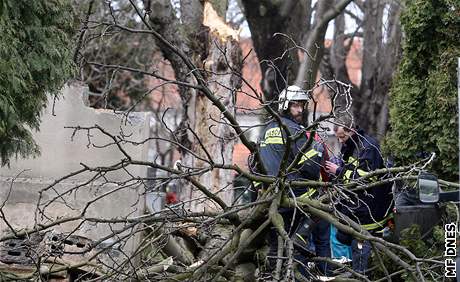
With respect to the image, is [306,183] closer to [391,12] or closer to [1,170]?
[1,170]

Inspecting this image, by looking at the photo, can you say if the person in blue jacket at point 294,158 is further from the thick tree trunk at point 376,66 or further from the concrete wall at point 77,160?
the thick tree trunk at point 376,66

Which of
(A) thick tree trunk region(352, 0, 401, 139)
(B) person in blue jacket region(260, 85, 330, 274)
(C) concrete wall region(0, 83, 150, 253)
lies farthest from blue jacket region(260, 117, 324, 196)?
(A) thick tree trunk region(352, 0, 401, 139)

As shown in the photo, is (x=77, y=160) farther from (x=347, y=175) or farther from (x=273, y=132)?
(x=347, y=175)

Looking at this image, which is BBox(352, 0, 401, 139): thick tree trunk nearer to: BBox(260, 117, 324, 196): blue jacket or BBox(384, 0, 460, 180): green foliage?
BBox(384, 0, 460, 180): green foliage

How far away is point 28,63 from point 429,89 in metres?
4.20

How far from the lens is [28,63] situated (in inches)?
246

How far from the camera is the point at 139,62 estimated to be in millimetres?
23234

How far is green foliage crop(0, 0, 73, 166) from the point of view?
5961 mm

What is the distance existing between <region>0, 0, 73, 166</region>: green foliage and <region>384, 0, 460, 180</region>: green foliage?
3706mm

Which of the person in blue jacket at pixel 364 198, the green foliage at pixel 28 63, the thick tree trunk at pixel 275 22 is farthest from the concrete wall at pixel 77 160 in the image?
the thick tree trunk at pixel 275 22

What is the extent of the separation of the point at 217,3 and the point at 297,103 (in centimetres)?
477

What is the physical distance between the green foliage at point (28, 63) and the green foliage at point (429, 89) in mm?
3706

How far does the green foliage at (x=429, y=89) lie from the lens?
808cm

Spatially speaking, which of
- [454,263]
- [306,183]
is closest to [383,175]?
[306,183]
